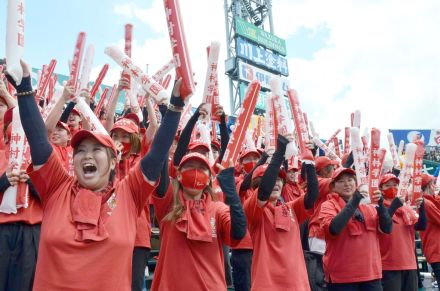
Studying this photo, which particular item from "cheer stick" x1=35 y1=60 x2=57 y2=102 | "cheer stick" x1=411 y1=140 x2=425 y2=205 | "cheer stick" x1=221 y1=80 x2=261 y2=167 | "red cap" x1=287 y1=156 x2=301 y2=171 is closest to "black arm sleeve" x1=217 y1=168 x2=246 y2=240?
"cheer stick" x1=221 y1=80 x2=261 y2=167

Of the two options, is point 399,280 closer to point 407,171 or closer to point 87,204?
point 407,171

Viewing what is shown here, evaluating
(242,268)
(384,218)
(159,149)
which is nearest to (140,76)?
(159,149)

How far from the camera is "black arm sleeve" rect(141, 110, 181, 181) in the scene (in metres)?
2.41

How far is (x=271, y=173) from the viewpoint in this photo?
366cm

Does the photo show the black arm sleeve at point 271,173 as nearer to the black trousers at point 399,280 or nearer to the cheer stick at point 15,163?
the cheer stick at point 15,163

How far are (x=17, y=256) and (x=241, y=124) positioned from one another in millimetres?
2064

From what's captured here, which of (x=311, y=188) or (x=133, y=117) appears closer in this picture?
(x=311, y=188)

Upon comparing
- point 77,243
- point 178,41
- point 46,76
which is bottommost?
point 77,243

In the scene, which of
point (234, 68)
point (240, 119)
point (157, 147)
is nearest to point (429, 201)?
point (240, 119)

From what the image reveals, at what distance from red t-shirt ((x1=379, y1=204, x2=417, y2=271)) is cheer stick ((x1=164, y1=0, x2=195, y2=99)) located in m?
3.61

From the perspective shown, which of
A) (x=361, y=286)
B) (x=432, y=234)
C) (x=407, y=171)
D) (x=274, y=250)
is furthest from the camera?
(x=432, y=234)

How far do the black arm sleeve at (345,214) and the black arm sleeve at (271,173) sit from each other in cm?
93

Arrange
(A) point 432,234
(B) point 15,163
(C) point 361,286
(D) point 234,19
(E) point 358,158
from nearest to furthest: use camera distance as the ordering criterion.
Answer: (B) point 15,163, (C) point 361,286, (E) point 358,158, (A) point 432,234, (D) point 234,19

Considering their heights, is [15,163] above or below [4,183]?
above
